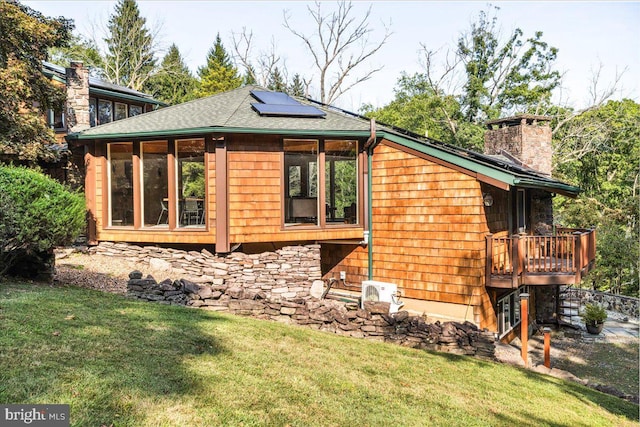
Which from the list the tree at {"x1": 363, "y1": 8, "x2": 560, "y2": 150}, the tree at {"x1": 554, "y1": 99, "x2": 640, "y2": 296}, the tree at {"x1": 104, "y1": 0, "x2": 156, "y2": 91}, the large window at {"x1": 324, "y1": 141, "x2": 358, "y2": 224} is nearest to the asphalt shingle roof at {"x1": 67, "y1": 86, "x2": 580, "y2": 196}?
the large window at {"x1": 324, "y1": 141, "x2": 358, "y2": 224}

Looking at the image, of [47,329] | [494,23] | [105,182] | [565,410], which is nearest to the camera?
[47,329]

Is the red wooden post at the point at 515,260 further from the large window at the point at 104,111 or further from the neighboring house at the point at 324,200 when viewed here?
the large window at the point at 104,111

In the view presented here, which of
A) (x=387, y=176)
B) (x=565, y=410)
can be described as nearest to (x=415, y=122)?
(x=387, y=176)

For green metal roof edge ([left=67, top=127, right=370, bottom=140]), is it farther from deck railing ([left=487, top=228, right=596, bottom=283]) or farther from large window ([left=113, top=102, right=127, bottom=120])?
large window ([left=113, top=102, right=127, bottom=120])

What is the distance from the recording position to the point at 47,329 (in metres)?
4.89

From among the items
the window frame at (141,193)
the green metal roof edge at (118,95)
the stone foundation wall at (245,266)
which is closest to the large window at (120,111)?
the green metal roof edge at (118,95)

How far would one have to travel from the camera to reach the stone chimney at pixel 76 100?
11664 millimetres

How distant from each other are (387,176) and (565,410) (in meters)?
6.05

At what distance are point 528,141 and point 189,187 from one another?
11731mm

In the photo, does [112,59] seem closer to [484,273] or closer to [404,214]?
[404,214]

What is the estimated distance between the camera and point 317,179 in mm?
10219

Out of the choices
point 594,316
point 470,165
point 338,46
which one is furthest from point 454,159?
point 338,46

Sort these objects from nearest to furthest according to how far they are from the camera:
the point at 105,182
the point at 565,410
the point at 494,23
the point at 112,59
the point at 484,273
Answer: the point at 565,410 → the point at 484,273 → the point at 105,182 → the point at 494,23 → the point at 112,59

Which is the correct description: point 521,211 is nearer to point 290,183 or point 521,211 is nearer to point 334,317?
point 290,183
